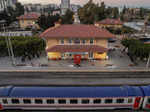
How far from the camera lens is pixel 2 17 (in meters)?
62.7

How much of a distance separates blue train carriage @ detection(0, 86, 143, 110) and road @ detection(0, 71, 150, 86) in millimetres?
5734

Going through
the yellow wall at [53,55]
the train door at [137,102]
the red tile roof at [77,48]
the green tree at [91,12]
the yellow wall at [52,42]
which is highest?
the green tree at [91,12]

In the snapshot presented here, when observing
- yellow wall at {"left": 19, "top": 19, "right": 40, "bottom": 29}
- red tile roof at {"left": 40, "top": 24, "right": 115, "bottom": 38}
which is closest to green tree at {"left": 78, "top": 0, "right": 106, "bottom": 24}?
yellow wall at {"left": 19, "top": 19, "right": 40, "bottom": 29}

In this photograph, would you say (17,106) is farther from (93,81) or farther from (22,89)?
(93,81)

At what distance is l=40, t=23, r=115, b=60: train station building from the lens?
24.4 metres

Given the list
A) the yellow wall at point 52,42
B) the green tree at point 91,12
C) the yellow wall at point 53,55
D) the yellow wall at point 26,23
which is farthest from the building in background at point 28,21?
the yellow wall at point 53,55

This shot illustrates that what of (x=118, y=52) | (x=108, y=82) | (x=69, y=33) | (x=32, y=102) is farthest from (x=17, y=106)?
(x=118, y=52)

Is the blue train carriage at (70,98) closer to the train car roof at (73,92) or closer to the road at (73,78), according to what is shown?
the train car roof at (73,92)

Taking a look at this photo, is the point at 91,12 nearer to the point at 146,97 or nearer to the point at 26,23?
the point at 26,23

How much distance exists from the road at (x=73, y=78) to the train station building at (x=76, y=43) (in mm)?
5359

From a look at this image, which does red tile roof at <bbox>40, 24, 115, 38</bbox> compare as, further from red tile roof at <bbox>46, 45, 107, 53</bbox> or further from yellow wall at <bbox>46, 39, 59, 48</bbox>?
red tile roof at <bbox>46, 45, 107, 53</bbox>

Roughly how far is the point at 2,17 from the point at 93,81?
2579 inches

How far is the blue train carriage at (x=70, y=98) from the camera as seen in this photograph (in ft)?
39.1

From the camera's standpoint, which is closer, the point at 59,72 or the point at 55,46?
the point at 59,72
